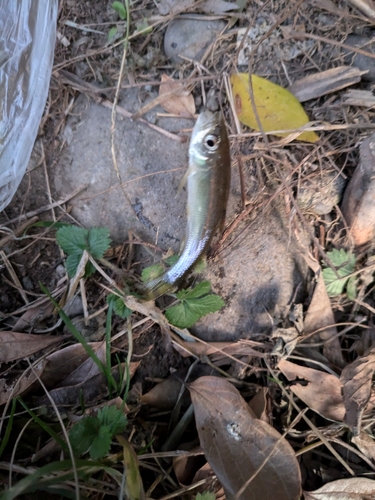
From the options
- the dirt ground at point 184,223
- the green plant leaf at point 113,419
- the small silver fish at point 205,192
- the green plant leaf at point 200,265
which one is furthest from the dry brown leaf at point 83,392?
the green plant leaf at point 200,265

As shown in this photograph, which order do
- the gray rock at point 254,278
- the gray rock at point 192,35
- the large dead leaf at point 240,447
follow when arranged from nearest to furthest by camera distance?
the large dead leaf at point 240,447
the gray rock at point 254,278
the gray rock at point 192,35

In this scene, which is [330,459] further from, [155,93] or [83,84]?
[83,84]

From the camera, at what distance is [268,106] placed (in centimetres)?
190

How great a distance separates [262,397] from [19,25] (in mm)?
2215

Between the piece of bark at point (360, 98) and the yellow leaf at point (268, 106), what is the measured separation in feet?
0.74

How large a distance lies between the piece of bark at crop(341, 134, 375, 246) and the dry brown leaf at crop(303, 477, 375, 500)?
111 centimetres

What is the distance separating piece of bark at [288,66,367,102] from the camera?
1.87 metres

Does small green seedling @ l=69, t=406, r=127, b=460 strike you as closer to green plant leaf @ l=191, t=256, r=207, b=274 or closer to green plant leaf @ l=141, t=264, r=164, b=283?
green plant leaf @ l=141, t=264, r=164, b=283

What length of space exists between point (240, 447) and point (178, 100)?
5.72ft

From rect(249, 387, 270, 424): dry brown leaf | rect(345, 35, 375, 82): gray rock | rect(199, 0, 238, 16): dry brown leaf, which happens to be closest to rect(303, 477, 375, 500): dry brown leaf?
rect(249, 387, 270, 424): dry brown leaf

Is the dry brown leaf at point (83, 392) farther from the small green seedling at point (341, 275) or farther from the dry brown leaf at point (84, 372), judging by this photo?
the small green seedling at point (341, 275)

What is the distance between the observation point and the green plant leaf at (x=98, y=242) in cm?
175

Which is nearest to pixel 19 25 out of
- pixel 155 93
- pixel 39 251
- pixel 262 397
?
pixel 155 93

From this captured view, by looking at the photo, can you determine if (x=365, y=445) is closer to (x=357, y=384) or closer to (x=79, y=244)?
(x=357, y=384)
